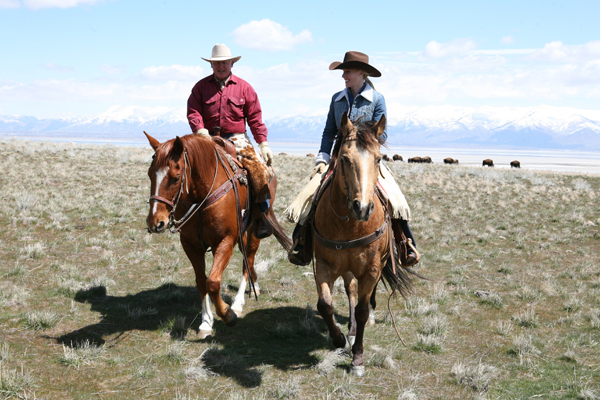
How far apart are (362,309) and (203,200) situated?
8.03ft

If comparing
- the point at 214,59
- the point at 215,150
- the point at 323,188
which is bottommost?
the point at 323,188

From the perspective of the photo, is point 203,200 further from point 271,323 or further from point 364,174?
point 364,174

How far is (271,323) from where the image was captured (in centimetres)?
634

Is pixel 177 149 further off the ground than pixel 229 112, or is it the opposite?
pixel 229 112

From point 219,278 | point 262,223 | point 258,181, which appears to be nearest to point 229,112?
point 258,181

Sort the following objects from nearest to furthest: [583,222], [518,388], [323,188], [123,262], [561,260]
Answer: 1. [518,388]
2. [323,188]
3. [123,262]
4. [561,260]
5. [583,222]

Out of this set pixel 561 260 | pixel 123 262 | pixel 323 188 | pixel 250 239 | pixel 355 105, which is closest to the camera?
Answer: pixel 323 188

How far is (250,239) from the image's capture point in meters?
7.29

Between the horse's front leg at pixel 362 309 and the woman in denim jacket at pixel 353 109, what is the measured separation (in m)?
0.96

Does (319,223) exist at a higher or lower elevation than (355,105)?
lower

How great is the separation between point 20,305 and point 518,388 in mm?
6902

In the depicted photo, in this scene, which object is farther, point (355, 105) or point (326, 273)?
point (355, 105)

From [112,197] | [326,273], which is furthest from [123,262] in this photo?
[112,197]

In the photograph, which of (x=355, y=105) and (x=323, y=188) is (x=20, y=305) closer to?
(x=323, y=188)
